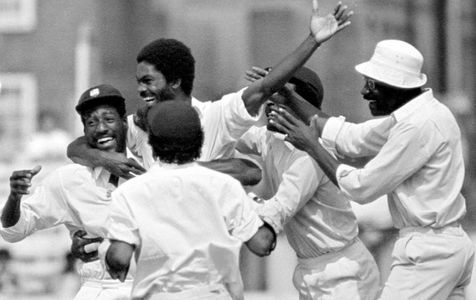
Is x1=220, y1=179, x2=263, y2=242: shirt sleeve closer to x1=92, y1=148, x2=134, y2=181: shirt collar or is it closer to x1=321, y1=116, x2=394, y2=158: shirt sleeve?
x1=321, y1=116, x2=394, y2=158: shirt sleeve

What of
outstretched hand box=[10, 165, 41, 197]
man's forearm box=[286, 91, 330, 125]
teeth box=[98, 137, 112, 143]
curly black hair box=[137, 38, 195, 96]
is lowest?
outstretched hand box=[10, 165, 41, 197]

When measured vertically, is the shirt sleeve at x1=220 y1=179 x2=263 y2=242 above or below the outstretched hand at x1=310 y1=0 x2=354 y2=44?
below

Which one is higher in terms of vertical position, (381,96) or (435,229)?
(381,96)

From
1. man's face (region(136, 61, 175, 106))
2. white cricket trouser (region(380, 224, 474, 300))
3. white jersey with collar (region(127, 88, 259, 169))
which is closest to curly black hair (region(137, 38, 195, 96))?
man's face (region(136, 61, 175, 106))

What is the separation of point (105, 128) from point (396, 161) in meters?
1.80

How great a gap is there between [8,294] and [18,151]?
32.0 feet

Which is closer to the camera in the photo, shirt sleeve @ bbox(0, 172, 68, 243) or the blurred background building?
shirt sleeve @ bbox(0, 172, 68, 243)

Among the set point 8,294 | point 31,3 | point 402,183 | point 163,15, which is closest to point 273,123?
point 402,183

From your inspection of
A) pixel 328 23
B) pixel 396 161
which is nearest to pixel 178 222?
pixel 396 161

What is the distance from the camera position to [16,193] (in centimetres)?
827

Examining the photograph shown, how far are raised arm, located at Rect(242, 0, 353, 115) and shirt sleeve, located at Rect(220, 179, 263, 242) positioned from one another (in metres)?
1.05

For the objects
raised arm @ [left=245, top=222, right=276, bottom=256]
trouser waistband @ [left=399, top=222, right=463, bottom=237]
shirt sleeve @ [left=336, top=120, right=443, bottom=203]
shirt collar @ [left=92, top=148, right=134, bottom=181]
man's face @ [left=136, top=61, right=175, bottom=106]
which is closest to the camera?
raised arm @ [left=245, top=222, right=276, bottom=256]

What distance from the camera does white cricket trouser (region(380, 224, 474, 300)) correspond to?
7.77 meters

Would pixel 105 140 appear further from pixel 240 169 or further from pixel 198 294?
pixel 198 294
